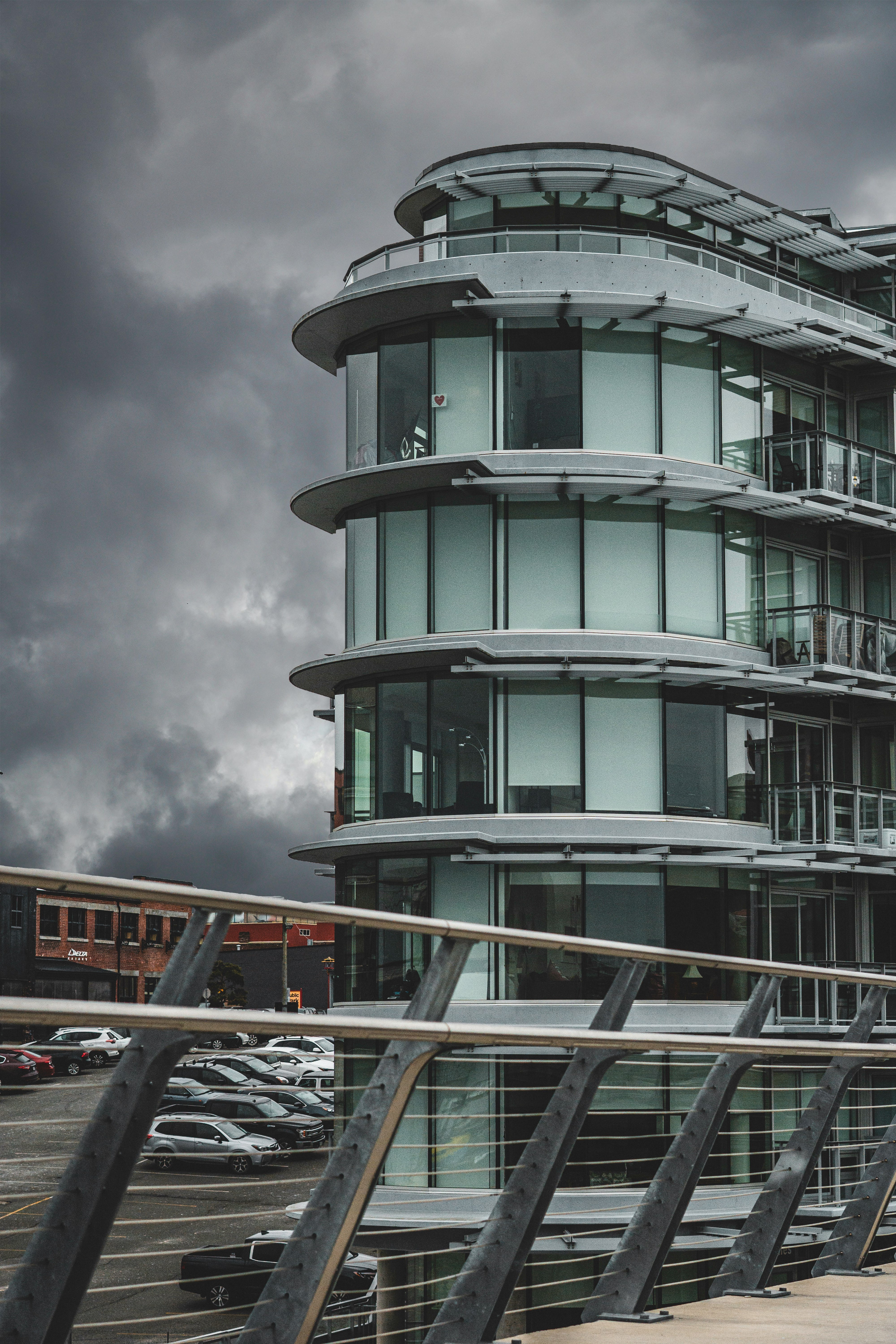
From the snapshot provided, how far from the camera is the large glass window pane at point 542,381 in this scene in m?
28.9

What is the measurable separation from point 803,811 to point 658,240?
37.5 ft

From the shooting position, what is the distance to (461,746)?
28406 mm

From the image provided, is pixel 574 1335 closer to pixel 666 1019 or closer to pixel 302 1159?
pixel 666 1019

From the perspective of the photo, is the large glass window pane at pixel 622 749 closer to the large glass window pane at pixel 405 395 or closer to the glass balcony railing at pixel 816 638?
the glass balcony railing at pixel 816 638

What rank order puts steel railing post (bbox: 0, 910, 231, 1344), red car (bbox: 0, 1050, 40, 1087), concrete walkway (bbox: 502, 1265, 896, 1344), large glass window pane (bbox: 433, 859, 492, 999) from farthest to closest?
red car (bbox: 0, 1050, 40, 1087) → large glass window pane (bbox: 433, 859, 492, 999) → concrete walkway (bbox: 502, 1265, 896, 1344) → steel railing post (bbox: 0, 910, 231, 1344)

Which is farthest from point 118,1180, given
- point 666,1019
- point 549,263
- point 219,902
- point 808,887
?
point 808,887

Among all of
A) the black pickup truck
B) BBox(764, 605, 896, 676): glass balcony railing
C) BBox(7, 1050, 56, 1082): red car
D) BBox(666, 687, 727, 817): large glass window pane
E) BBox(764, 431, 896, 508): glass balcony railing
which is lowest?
BBox(7, 1050, 56, 1082): red car

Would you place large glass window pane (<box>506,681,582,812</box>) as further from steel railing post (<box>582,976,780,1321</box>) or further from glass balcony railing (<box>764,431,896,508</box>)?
steel railing post (<box>582,976,780,1321</box>)

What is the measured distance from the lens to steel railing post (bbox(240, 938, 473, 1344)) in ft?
13.3

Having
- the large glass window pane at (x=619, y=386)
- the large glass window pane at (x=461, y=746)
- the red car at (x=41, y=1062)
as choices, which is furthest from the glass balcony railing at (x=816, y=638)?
the red car at (x=41, y=1062)

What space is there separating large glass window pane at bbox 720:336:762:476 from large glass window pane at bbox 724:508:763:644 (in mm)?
1114

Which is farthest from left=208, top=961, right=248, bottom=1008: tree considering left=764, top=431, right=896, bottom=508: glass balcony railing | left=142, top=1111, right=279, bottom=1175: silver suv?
left=764, top=431, right=896, bottom=508: glass balcony railing

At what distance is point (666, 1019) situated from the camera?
90.2 ft

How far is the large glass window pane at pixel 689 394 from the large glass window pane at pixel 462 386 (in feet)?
11.1
